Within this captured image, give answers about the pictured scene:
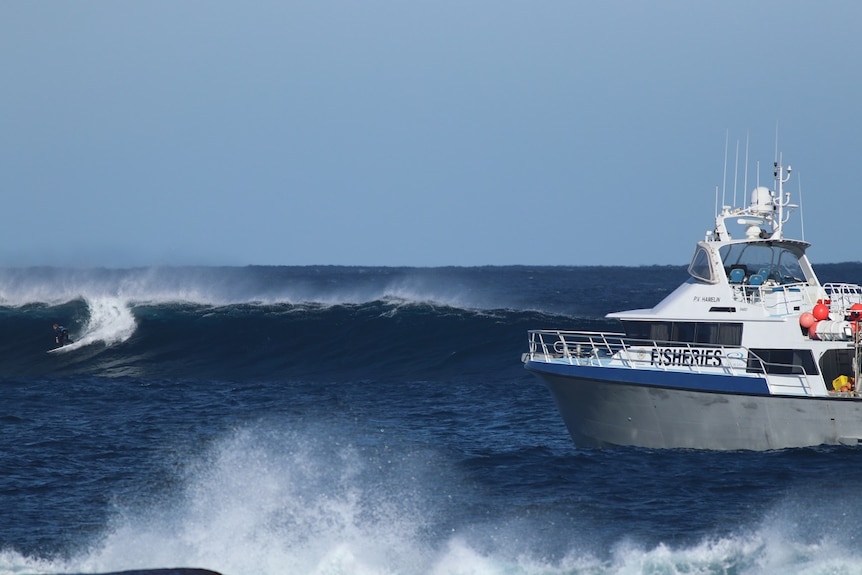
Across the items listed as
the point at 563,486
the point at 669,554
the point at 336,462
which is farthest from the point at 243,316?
the point at 669,554

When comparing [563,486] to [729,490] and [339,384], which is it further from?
[339,384]

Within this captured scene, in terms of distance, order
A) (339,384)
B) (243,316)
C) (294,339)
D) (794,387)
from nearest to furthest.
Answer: (794,387) < (339,384) < (294,339) < (243,316)

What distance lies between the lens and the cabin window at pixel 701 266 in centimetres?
2023

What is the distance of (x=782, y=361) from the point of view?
1911 cm

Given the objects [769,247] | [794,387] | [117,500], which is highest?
[769,247]

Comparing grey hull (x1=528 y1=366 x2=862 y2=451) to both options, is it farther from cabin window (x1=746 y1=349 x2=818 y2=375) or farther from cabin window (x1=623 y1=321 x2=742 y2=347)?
cabin window (x1=623 y1=321 x2=742 y2=347)

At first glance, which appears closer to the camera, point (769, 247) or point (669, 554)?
point (669, 554)

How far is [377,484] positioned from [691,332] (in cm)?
619

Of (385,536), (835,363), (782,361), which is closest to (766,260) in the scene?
(782,361)

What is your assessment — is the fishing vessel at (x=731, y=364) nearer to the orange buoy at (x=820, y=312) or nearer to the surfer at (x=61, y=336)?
the orange buoy at (x=820, y=312)

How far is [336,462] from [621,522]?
220 inches

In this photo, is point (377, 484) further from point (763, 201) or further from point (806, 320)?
point (763, 201)

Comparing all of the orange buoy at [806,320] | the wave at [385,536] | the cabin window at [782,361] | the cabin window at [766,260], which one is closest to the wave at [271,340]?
the cabin window at [766,260]

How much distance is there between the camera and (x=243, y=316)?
140 feet
